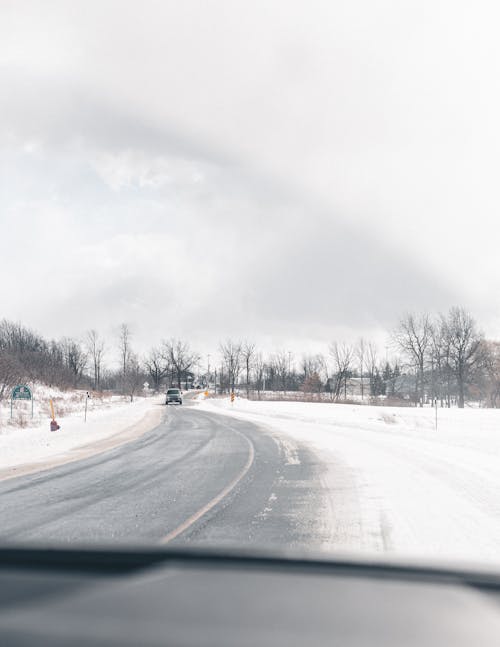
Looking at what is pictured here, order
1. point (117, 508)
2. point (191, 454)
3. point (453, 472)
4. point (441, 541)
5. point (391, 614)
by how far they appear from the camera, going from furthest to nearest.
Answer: point (191, 454)
point (453, 472)
point (117, 508)
point (441, 541)
point (391, 614)

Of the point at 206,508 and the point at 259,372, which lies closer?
the point at 206,508

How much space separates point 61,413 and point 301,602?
112 feet

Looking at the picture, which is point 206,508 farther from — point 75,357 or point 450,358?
point 75,357

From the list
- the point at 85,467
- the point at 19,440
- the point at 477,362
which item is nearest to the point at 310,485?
the point at 85,467

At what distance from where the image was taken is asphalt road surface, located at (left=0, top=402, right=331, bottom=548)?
19.9ft

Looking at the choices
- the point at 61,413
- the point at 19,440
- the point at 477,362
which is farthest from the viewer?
the point at 477,362

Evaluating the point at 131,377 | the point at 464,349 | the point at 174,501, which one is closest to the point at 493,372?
the point at 464,349

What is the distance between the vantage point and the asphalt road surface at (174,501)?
6.07 m

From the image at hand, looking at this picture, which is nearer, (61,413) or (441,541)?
(441,541)

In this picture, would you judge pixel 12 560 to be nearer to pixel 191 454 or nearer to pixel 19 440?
pixel 191 454

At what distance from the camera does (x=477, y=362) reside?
65375 mm

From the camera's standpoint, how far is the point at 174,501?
8078 millimetres

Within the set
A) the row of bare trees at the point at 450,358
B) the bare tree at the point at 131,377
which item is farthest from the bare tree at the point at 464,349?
the bare tree at the point at 131,377

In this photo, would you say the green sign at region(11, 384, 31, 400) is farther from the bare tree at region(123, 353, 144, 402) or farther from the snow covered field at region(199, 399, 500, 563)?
the bare tree at region(123, 353, 144, 402)
